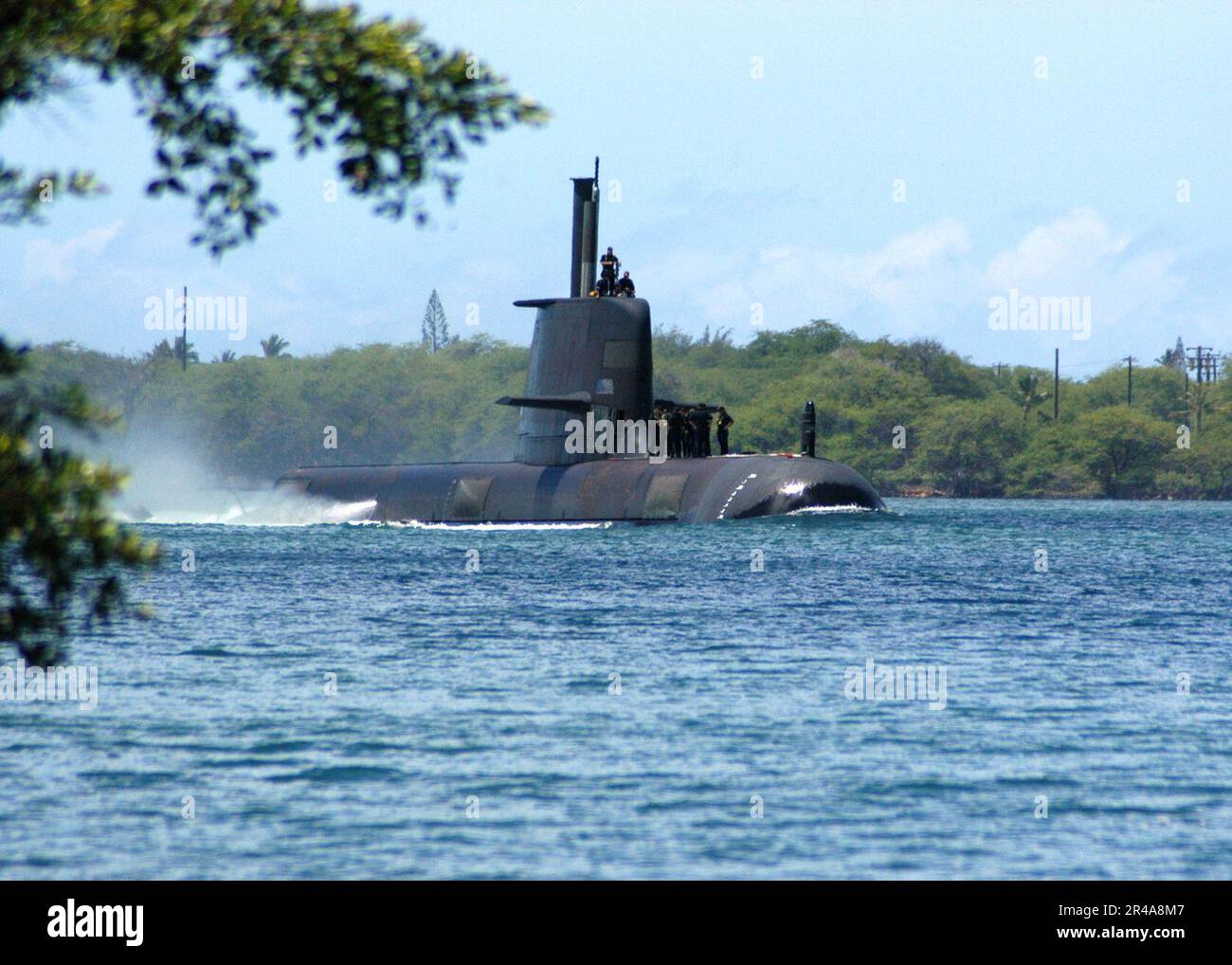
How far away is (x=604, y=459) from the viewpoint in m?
47.8

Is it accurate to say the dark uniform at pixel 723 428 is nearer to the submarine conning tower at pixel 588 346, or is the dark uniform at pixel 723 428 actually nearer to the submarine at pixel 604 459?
the submarine at pixel 604 459

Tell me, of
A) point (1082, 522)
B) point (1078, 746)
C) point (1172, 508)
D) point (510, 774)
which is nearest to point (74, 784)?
point (510, 774)

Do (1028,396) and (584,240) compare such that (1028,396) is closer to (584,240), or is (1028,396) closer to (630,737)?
(584,240)

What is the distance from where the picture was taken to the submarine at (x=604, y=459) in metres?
43.7

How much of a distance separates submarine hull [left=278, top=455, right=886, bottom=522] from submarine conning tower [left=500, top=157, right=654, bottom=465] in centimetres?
184

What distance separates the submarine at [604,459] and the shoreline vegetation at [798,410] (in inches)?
2654

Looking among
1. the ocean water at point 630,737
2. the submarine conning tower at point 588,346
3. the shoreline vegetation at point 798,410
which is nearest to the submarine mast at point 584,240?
the submarine conning tower at point 588,346

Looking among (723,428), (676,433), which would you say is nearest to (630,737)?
(676,433)

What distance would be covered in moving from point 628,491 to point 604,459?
2927 mm

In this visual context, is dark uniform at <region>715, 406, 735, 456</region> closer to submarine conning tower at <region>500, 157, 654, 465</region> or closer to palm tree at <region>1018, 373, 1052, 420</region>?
submarine conning tower at <region>500, 157, 654, 465</region>

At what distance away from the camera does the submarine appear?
43.7 m

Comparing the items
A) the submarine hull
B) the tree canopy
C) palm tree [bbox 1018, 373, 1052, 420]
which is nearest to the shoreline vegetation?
palm tree [bbox 1018, 373, 1052, 420]
